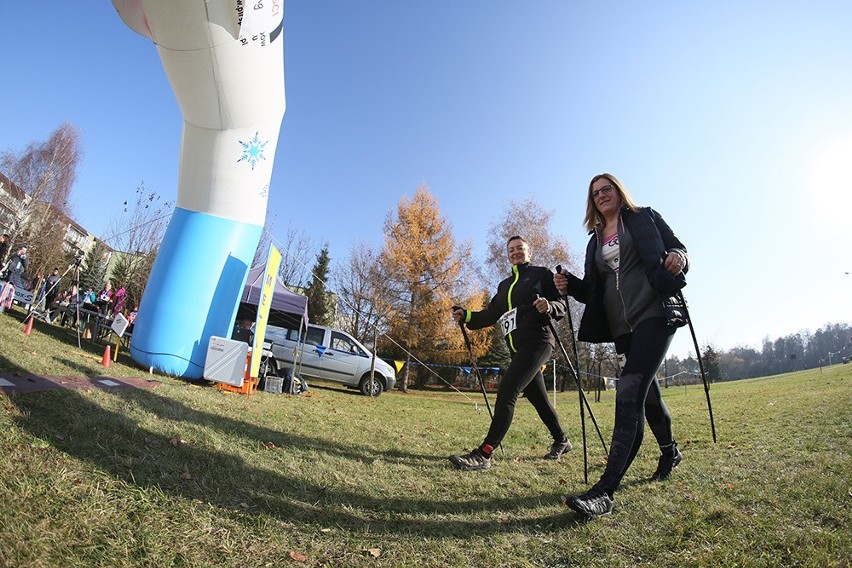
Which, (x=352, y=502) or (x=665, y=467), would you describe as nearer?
(x=352, y=502)

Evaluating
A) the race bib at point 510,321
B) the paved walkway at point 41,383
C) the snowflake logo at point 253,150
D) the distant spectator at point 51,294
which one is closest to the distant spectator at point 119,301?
the distant spectator at point 51,294

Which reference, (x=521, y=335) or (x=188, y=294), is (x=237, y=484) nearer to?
(x=521, y=335)

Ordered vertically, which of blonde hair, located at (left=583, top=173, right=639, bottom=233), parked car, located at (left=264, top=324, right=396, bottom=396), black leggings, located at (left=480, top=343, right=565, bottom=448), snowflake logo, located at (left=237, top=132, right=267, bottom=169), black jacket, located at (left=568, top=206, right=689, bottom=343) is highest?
snowflake logo, located at (left=237, top=132, right=267, bottom=169)

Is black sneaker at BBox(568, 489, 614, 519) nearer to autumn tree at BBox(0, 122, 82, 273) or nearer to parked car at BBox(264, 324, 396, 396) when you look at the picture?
parked car at BBox(264, 324, 396, 396)

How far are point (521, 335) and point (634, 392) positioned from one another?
1.43 metres

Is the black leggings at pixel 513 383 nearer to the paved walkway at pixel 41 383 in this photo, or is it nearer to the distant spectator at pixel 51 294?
the paved walkway at pixel 41 383

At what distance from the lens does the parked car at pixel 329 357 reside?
41.1 ft

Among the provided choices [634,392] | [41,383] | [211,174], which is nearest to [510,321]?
[634,392]

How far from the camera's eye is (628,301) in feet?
9.27

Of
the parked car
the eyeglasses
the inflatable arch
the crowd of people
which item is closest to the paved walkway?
the inflatable arch

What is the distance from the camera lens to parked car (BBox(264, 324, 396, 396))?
12.5 metres

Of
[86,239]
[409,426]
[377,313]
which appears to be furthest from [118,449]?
[86,239]

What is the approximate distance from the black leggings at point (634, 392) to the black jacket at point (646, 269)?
24cm

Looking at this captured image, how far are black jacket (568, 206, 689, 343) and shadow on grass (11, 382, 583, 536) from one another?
1.23 metres
